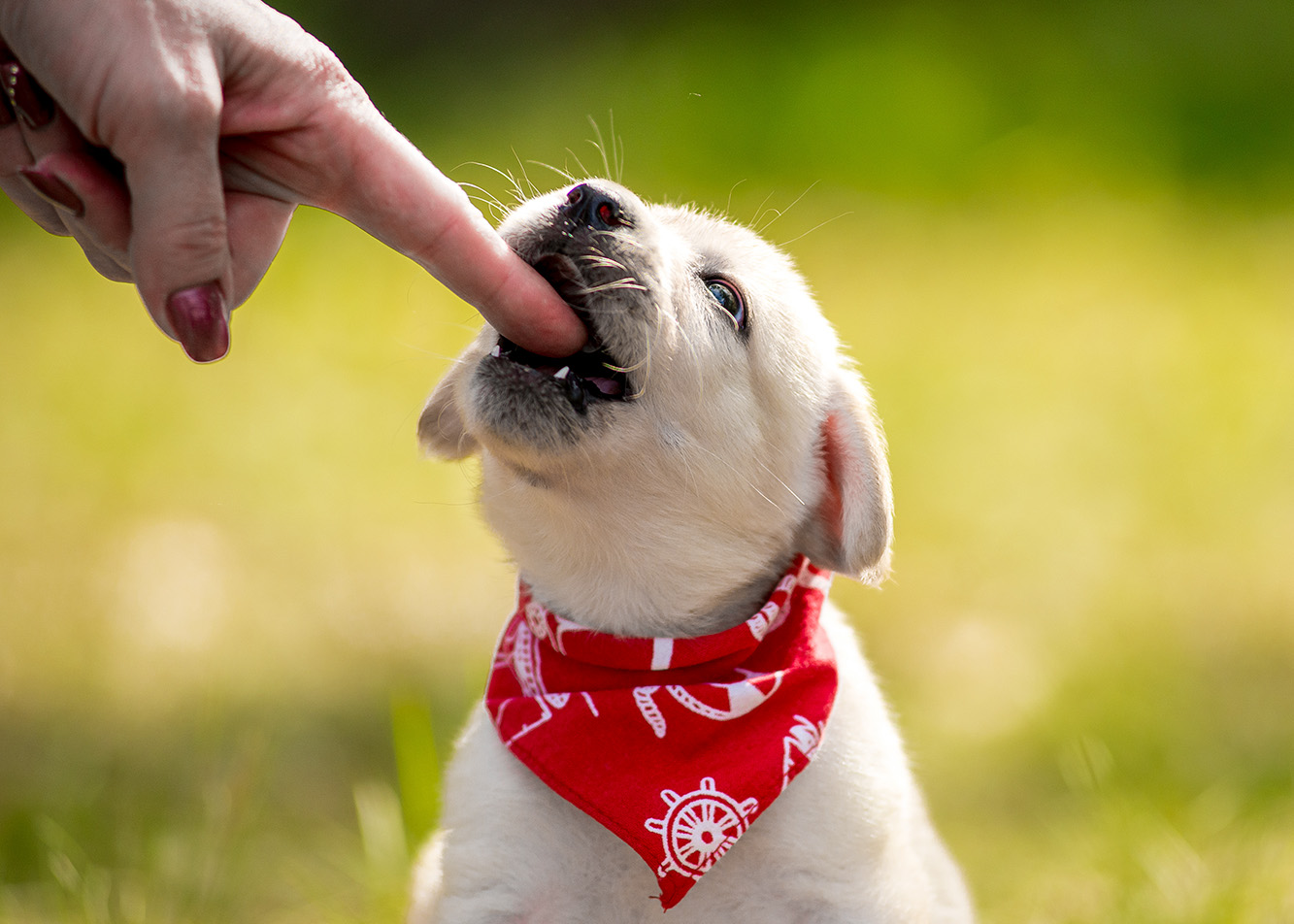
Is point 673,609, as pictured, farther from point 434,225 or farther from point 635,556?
point 434,225

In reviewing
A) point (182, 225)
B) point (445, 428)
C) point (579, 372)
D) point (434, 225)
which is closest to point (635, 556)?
point (579, 372)

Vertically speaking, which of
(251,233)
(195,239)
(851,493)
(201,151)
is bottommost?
(851,493)

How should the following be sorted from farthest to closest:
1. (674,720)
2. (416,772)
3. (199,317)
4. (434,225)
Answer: (416,772) → (674,720) → (434,225) → (199,317)

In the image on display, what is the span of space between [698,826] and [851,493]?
84 cm

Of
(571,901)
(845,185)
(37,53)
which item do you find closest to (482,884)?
(571,901)

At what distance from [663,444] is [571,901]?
40.4 inches

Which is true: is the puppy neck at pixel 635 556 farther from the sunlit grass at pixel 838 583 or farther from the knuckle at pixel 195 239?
the knuckle at pixel 195 239

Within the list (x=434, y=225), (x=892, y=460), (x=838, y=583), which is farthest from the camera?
(x=892, y=460)

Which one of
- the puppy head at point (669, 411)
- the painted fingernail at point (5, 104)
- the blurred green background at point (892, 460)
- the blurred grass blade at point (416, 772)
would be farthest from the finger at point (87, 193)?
the blurred grass blade at point (416, 772)

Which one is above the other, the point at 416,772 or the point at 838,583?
the point at 416,772

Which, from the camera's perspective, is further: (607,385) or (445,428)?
(445,428)

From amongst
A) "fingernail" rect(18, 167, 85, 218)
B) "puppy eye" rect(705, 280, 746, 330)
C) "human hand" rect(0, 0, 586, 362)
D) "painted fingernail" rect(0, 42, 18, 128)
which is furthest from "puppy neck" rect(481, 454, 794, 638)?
"painted fingernail" rect(0, 42, 18, 128)

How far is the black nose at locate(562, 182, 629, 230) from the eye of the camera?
2488 millimetres

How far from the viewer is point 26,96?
1.86m
